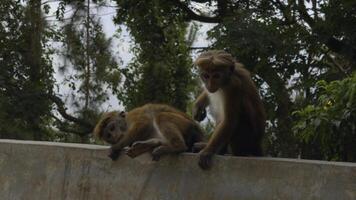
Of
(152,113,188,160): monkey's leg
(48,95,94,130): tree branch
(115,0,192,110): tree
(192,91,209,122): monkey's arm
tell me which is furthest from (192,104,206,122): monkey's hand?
(48,95,94,130): tree branch

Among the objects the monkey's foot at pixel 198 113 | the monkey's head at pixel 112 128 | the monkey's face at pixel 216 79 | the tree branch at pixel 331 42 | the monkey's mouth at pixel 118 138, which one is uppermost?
the tree branch at pixel 331 42

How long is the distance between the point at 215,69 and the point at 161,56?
36.5 ft

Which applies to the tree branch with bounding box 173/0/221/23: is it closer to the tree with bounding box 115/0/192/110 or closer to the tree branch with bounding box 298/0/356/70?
the tree with bounding box 115/0/192/110

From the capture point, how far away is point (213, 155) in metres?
4.82

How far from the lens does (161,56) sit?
16078mm

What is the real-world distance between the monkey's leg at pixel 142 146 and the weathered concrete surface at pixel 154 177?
2.2 inches

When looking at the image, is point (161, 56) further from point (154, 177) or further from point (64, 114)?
point (154, 177)

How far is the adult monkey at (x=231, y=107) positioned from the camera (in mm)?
5004

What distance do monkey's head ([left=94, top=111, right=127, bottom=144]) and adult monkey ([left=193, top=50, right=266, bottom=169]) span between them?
0.72m

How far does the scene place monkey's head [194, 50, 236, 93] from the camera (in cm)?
500

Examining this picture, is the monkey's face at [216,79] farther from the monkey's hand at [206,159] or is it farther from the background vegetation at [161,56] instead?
the background vegetation at [161,56]

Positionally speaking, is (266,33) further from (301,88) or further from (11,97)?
(11,97)

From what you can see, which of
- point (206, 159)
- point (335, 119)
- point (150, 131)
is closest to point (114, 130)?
point (150, 131)

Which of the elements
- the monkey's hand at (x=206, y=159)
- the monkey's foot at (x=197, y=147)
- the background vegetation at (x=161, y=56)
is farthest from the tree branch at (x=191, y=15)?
the monkey's hand at (x=206, y=159)
